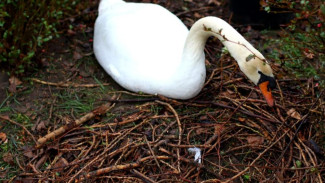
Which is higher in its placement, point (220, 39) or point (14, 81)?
point (220, 39)

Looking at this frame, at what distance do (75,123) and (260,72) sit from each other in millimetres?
1517

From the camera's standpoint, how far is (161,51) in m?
3.40

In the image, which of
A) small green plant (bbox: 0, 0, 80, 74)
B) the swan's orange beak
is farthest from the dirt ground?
the swan's orange beak

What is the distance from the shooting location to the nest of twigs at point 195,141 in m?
2.92

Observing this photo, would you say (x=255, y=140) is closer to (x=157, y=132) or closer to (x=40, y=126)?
(x=157, y=132)

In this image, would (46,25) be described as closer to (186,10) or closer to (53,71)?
(53,71)

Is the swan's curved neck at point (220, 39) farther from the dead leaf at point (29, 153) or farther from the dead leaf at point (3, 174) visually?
the dead leaf at point (3, 174)

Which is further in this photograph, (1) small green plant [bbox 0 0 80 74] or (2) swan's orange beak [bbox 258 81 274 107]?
(1) small green plant [bbox 0 0 80 74]

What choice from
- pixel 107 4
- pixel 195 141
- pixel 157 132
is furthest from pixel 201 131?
pixel 107 4

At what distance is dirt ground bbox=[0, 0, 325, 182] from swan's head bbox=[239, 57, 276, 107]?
407 millimetres

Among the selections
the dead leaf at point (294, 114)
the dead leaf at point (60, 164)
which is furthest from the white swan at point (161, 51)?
the dead leaf at point (60, 164)

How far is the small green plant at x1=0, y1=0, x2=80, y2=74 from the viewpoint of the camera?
3697 mm

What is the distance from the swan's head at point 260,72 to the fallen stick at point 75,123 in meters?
1.26

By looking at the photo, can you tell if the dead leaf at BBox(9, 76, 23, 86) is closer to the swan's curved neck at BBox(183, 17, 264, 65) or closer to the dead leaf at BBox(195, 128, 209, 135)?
the swan's curved neck at BBox(183, 17, 264, 65)
